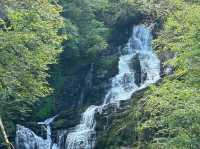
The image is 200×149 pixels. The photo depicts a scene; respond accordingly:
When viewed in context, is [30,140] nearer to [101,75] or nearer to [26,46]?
[26,46]

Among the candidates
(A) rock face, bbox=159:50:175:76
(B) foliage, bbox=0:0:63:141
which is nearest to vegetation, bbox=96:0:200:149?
(B) foliage, bbox=0:0:63:141

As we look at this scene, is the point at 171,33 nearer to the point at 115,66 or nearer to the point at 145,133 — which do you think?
the point at 145,133

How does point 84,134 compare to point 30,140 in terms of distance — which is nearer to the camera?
point 84,134

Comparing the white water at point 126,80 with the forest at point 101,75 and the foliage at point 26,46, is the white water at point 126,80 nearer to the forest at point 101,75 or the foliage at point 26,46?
the forest at point 101,75

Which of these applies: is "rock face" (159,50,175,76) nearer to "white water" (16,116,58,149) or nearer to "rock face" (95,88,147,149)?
"rock face" (95,88,147,149)

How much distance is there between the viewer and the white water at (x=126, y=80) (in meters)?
23.6

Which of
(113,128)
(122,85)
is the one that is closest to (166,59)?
(122,85)

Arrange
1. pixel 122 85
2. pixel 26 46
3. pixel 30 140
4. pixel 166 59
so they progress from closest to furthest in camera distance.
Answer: pixel 26 46
pixel 30 140
pixel 166 59
pixel 122 85

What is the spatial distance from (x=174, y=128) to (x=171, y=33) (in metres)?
5.31

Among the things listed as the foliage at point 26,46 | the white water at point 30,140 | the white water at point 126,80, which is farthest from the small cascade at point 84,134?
the foliage at point 26,46

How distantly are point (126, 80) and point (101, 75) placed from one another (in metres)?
1.91

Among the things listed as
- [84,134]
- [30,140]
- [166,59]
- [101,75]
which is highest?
[166,59]

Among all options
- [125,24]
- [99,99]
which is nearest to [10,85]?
[99,99]

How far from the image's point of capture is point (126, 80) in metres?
28.1
